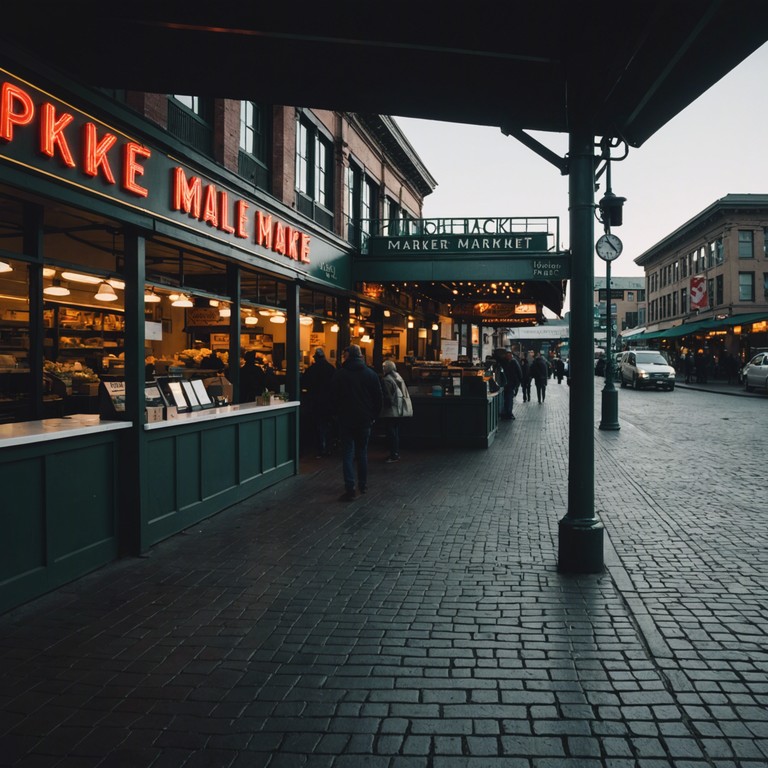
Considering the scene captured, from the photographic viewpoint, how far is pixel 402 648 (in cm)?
452

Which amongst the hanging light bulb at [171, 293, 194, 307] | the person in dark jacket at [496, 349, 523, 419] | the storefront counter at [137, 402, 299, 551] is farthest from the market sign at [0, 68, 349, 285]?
the person in dark jacket at [496, 349, 523, 419]

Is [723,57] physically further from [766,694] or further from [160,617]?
[160,617]

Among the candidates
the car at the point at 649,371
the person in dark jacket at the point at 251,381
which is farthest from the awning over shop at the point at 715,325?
the person in dark jacket at the point at 251,381

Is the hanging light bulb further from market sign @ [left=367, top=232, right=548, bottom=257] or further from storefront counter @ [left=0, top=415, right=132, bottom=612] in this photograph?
market sign @ [left=367, top=232, right=548, bottom=257]

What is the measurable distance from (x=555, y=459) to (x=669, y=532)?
5.32 metres

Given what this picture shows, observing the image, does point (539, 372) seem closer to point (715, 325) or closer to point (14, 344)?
point (715, 325)

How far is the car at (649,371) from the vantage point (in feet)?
119

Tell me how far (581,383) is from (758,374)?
2943 centimetres

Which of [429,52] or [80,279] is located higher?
[429,52]

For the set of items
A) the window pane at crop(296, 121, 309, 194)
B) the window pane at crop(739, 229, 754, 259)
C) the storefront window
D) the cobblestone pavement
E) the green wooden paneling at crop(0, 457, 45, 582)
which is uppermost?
the window pane at crop(739, 229, 754, 259)

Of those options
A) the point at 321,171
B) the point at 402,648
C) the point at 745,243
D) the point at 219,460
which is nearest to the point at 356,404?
the point at 219,460

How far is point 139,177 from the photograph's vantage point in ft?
23.2

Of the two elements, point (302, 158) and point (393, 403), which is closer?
point (393, 403)

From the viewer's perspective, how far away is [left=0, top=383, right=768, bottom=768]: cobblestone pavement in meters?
3.40
